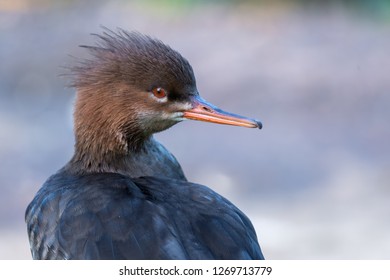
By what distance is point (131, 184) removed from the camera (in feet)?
10.8

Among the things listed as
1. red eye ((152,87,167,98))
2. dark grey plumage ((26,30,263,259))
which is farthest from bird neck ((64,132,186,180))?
red eye ((152,87,167,98))

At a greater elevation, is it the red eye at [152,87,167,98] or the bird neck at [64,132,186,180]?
the red eye at [152,87,167,98]

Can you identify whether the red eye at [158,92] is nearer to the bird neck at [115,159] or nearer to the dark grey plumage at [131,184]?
the dark grey plumage at [131,184]

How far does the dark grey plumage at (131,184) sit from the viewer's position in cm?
303

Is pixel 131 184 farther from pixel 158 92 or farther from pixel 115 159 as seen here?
pixel 158 92

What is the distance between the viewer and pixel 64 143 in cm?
568

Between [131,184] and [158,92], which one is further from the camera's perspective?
[158,92]

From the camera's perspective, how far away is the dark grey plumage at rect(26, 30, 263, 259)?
3025 millimetres

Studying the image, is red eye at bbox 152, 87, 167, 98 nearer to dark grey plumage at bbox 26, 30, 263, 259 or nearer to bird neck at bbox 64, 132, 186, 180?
dark grey plumage at bbox 26, 30, 263, 259

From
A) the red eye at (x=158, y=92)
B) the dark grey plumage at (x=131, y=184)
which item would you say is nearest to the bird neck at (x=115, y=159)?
the dark grey plumage at (x=131, y=184)

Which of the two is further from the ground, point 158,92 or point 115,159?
point 158,92

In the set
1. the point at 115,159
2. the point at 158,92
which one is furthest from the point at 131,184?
the point at 158,92

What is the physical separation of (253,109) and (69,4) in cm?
193

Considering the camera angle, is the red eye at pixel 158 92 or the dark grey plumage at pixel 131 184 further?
the red eye at pixel 158 92
